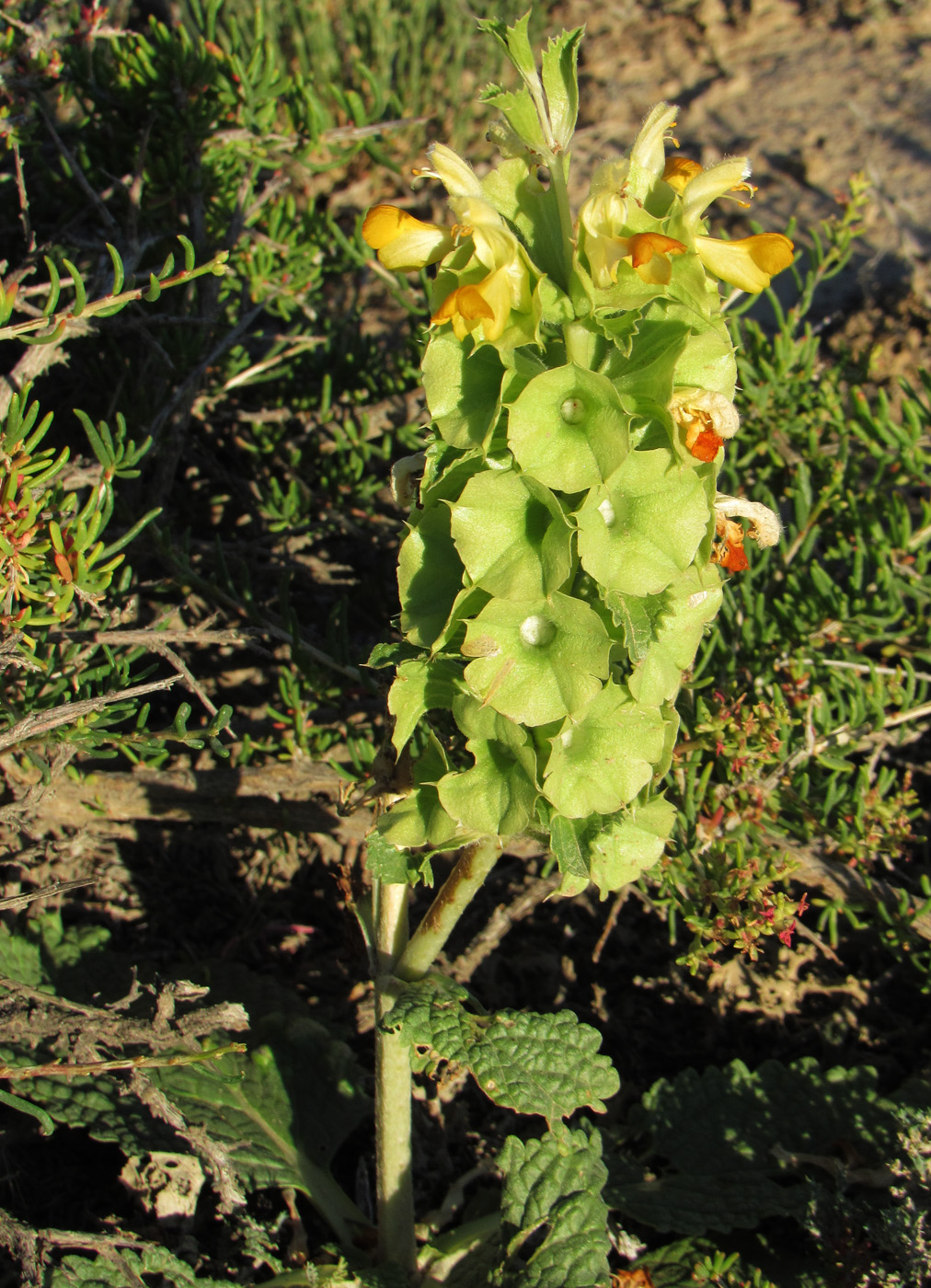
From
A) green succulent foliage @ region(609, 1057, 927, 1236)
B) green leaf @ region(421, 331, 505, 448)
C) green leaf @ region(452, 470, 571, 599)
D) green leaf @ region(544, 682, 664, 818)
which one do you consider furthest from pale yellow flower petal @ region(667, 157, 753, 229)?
green succulent foliage @ region(609, 1057, 927, 1236)

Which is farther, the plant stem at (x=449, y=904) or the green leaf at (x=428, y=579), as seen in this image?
the plant stem at (x=449, y=904)

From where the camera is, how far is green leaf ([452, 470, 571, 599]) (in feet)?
4.49

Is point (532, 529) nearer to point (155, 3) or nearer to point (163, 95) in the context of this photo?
point (163, 95)

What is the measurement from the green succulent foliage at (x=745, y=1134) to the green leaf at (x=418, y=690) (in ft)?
4.23

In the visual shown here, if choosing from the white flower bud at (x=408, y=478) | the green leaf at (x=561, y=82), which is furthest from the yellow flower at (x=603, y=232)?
the white flower bud at (x=408, y=478)

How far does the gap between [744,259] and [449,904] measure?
1201 millimetres

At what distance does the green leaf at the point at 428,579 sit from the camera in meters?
1.50

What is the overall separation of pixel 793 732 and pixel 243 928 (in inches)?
64.2

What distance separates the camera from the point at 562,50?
134cm

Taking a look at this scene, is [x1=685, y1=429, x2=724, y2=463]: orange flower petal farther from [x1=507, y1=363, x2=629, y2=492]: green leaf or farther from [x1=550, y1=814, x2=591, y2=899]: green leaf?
[x1=550, y1=814, x2=591, y2=899]: green leaf

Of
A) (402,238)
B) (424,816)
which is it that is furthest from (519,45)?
(424,816)

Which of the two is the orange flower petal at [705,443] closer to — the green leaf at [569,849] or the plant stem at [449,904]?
the green leaf at [569,849]

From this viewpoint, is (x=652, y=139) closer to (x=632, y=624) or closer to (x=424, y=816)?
(x=632, y=624)

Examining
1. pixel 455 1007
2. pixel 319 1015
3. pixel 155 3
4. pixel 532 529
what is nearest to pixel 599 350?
pixel 532 529
